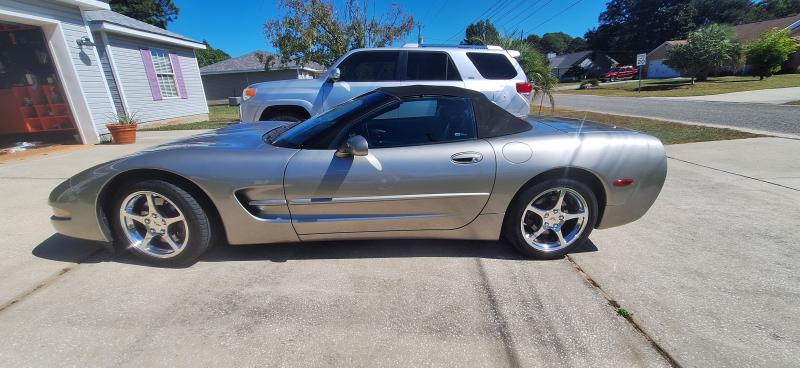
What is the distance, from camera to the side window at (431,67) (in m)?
5.20

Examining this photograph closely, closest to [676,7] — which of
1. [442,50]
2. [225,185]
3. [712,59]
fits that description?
[712,59]

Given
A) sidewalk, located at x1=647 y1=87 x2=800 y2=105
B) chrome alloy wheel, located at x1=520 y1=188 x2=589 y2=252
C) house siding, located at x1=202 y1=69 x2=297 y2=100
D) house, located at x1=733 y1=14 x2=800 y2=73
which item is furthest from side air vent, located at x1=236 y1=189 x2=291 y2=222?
house, located at x1=733 y1=14 x2=800 y2=73

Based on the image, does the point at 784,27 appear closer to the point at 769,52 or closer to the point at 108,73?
the point at 769,52

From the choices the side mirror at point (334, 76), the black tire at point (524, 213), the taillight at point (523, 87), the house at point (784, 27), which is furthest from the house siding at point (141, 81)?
the house at point (784, 27)

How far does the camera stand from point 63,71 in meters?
7.46

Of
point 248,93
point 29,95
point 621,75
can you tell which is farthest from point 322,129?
point 621,75

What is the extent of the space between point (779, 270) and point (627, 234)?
2.93 ft

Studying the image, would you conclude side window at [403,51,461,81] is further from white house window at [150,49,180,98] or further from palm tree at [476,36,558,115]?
white house window at [150,49,180,98]

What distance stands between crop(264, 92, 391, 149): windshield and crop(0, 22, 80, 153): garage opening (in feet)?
27.4

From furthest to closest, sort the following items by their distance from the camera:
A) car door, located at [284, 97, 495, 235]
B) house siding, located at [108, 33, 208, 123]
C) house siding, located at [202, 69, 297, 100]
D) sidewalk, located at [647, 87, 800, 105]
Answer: house siding, located at [202, 69, 297, 100] < sidewalk, located at [647, 87, 800, 105] < house siding, located at [108, 33, 208, 123] < car door, located at [284, 97, 495, 235]

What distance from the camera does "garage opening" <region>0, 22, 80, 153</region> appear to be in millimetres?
7801

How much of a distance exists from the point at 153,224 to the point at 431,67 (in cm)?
401

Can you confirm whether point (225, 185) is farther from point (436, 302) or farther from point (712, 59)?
point (712, 59)

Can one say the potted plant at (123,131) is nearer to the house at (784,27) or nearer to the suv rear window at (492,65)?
the suv rear window at (492,65)
